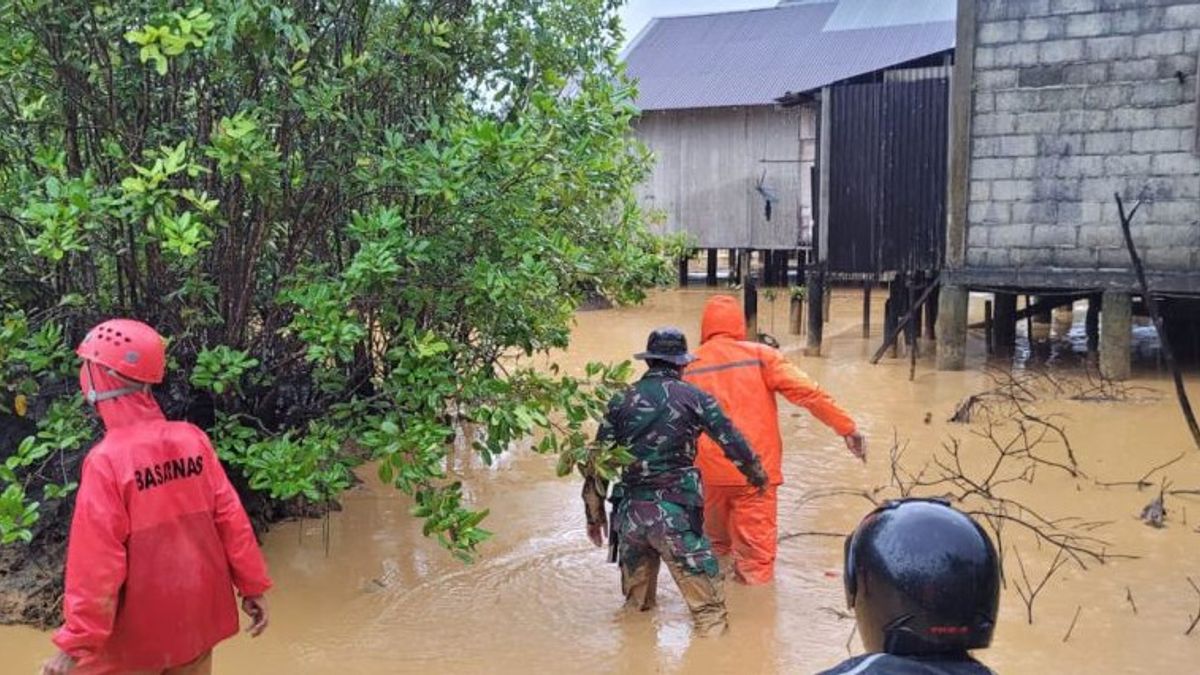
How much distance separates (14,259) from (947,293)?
10.2 metres

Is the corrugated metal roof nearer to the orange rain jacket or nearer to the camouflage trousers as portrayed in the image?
the orange rain jacket

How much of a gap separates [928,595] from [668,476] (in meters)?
3.38

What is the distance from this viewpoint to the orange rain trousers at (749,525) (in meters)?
5.80

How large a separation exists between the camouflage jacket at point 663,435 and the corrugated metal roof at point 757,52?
18442mm

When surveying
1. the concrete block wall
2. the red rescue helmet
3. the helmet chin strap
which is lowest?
the helmet chin strap

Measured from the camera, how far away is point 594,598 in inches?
234

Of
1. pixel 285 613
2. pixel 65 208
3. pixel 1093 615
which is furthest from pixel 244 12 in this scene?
pixel 1093 615

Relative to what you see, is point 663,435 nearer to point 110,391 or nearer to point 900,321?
point 110,391

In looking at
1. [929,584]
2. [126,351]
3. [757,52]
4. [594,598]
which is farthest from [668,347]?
[757,52]

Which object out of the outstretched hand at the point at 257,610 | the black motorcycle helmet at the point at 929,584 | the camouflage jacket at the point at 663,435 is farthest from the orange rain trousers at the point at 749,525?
the black motorcycle helmet at the point at 929,584

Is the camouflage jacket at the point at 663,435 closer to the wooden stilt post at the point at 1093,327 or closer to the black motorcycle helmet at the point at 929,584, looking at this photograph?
the black motorcycle helmet at the point at 929,584

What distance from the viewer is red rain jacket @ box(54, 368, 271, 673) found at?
3117 mm

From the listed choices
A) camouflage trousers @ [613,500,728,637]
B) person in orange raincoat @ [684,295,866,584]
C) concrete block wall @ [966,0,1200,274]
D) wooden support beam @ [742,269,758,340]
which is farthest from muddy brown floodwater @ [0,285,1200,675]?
wooden support beam @ [742,269,758,340]

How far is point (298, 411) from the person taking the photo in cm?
606
